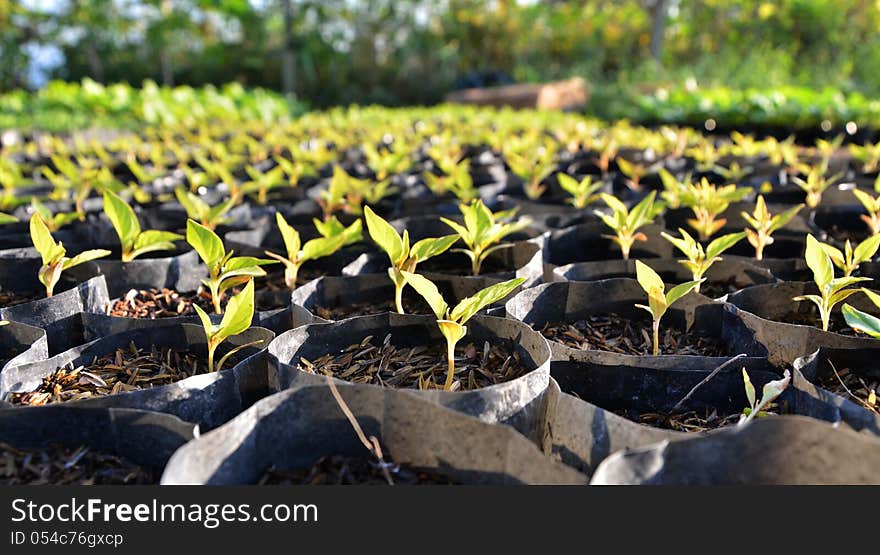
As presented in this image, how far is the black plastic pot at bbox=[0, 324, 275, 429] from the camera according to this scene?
1241mm

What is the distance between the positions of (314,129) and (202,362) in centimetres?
587

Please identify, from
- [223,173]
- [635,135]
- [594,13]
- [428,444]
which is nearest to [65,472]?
[428,444]

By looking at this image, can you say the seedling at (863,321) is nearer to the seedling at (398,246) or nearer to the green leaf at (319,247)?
the seedling at (398,246)

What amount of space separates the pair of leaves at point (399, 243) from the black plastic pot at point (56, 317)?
2.42ft

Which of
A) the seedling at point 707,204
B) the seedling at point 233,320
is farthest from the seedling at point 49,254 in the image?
the seedling at point 707,204

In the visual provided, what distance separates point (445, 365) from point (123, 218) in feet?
3.58

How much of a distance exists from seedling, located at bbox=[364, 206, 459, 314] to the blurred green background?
1574 centimetres

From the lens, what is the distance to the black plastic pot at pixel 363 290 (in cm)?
186

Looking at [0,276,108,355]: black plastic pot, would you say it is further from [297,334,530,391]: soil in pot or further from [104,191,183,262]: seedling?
[297,334,530,391]: soil in pot

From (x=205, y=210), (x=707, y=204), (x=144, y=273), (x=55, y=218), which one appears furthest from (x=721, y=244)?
(x=55, y=218)

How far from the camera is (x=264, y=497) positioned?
3.15 feet

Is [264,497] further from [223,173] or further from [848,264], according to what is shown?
[223,173]

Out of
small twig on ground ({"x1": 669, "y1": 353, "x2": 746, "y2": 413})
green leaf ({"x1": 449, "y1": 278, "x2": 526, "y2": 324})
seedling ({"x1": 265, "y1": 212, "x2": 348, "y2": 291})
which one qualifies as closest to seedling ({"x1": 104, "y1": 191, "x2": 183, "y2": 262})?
seedling ({"x1": 265, "y1": 212, "x2": 348, "y2": 291})

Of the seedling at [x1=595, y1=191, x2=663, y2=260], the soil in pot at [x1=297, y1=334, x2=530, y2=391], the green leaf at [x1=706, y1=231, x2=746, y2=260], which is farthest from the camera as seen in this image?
the seedling at [x1=595, y1=191, x2=663, y2=260]
